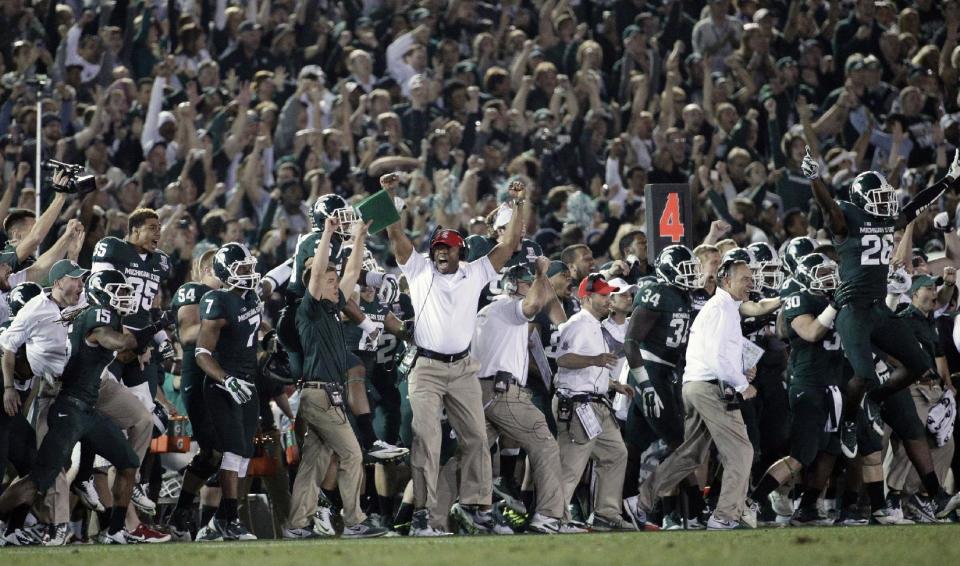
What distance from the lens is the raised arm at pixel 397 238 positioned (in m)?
10.2

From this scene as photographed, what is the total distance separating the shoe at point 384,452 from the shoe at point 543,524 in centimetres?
102

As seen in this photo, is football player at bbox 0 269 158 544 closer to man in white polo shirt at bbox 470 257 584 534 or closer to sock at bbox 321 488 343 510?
sock at bbox 321 488 343 510

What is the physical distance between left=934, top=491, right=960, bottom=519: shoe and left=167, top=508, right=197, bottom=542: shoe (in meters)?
5.58

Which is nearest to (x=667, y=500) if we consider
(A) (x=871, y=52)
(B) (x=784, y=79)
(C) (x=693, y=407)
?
(C) (x=693, y=407)

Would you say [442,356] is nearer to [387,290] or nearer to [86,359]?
[387,290]

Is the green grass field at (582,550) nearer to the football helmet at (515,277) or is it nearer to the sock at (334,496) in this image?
the sock at (334,496)

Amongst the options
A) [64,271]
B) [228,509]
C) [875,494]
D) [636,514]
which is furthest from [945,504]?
[64,271]

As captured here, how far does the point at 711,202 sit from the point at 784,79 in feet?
9.40

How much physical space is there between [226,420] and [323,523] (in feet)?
3.51

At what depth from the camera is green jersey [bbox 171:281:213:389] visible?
10367mm

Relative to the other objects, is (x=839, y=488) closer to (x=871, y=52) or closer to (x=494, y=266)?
(x=494, y=266)

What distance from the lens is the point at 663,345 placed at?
11.2 metres

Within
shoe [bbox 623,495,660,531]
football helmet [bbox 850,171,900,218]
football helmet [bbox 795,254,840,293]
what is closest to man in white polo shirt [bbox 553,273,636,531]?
shoe [bbox 623,495,660,531]

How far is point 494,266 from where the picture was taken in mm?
10547
